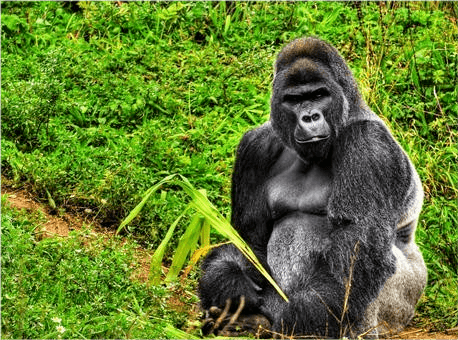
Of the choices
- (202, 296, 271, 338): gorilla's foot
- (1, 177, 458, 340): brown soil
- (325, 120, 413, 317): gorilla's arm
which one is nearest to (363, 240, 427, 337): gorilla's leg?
(325, 120, 413, 317): gorilla's arm

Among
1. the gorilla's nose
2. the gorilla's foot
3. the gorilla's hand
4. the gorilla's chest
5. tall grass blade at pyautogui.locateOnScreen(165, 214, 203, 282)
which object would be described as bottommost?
the gorilla's foot

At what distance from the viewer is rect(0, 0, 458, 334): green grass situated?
593cm

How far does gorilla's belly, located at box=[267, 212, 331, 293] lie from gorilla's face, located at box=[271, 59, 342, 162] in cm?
30

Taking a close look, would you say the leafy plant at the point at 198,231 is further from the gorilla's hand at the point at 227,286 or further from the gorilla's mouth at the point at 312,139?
the gorilla's mouth at the point at 312,139

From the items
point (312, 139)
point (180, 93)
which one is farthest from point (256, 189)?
point (180, 93)

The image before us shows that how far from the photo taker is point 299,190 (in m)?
4.71

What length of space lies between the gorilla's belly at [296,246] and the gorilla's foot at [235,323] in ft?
0.63

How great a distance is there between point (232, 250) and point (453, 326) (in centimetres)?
124

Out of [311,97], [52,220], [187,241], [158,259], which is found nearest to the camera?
[311,97]

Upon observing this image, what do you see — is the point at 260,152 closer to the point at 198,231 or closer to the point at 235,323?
the point at 198,231

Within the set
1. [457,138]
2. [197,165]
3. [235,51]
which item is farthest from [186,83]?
[457,138]

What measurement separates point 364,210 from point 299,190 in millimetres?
387

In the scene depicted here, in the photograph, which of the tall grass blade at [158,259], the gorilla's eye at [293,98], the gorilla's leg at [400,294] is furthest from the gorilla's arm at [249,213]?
the gorilla's leg at [400,294]

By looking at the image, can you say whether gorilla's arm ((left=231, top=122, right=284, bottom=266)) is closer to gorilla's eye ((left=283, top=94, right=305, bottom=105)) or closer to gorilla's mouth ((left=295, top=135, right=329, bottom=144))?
gorilla's eye ((left=283, top=94, right=305, bottom=105))
